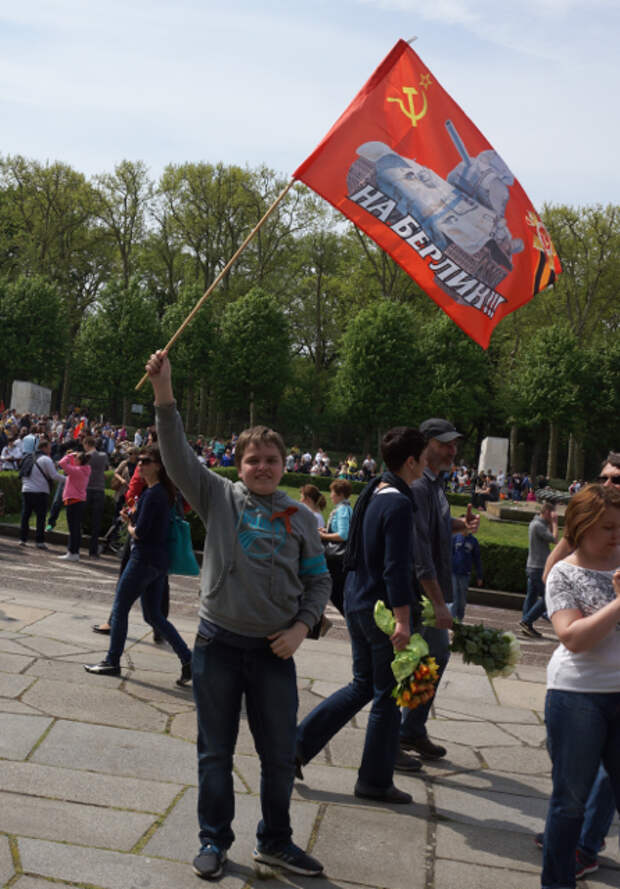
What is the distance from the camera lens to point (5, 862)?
3281 mm

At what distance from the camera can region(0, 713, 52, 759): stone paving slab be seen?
4.45 m

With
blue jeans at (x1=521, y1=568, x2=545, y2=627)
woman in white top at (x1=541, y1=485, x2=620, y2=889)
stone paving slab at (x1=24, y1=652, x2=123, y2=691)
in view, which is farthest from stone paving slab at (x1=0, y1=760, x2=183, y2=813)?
blue jeans at (x1=521, y1=568, x2=545, y2=627)

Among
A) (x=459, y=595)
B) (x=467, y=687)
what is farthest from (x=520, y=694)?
(x=459, y=595)

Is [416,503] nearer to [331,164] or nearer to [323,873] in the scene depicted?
[323,873]

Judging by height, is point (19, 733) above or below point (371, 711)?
below

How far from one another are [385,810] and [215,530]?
1.69m

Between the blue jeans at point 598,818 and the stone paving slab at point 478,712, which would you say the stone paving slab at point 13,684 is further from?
the blue jeans at point 598,818

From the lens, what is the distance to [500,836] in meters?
4.07

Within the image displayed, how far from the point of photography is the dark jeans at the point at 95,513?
507 inches

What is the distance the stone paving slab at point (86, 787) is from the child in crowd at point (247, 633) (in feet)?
2.07

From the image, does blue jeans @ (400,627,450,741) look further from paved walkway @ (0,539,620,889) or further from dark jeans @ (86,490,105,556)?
dark jeans @ (86,490,105,556)

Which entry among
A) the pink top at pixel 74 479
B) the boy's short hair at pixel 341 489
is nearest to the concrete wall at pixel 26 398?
the pink top at pixel 74 479

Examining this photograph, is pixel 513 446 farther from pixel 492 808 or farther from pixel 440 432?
pixel 492 808

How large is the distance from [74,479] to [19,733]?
26.2 ft
